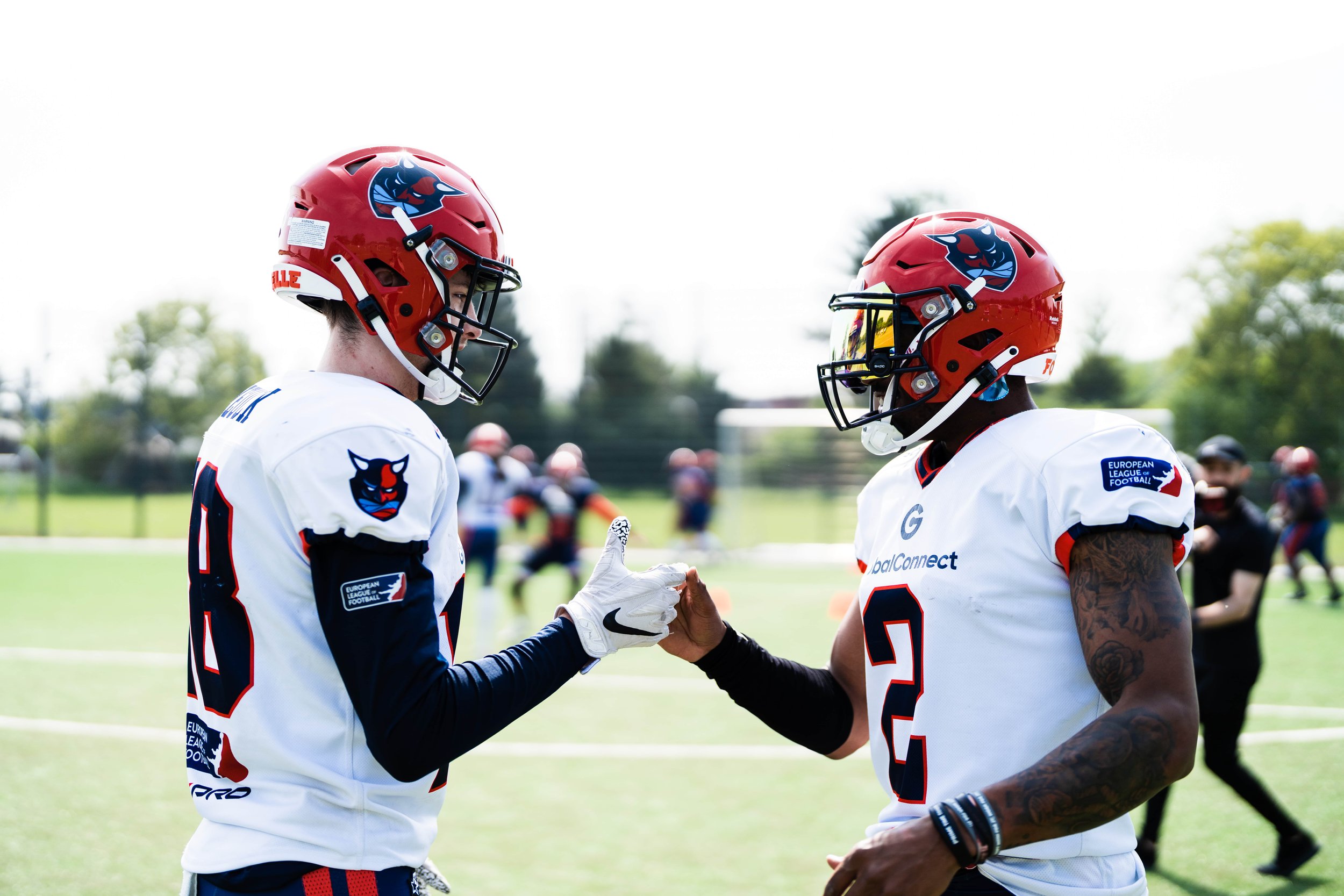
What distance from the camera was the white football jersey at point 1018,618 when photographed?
7.34ft

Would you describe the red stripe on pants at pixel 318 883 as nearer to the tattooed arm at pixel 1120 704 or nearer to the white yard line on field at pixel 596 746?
the tattooed arm at pixel 1120 704

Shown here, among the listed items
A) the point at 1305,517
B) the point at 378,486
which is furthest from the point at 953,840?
the point at 1305,517

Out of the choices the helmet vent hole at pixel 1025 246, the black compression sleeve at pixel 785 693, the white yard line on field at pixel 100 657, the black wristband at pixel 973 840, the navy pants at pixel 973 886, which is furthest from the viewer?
the white yard line on field at pixel 100 657

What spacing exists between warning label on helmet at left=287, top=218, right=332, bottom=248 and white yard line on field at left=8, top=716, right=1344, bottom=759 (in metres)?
5.89

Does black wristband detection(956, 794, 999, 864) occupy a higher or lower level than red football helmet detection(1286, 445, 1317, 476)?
higher

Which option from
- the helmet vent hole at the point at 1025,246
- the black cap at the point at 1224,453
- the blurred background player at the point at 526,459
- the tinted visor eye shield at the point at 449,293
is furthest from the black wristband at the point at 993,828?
the blurred background player at the point at 526,459

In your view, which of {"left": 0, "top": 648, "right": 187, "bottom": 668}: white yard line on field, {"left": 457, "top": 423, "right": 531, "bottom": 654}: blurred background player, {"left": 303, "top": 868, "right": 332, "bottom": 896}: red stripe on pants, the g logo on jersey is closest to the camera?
{"left": 303, "top": 868, "right": 332, "bottom": 896}: red stripe on pants

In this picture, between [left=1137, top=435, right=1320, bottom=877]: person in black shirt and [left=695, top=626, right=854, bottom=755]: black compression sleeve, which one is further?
[left=1137, top=435, right=1320, bottom=877]: person in black shirt

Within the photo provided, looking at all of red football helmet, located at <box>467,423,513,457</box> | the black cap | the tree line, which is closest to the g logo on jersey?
the black cap

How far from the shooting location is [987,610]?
2.34 m

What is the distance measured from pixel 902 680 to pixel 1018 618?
13.2 inches

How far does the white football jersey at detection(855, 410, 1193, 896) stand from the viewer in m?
2.24

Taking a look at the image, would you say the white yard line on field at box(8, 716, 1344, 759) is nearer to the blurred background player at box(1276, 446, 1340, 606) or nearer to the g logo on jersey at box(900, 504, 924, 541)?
the g logo on jersey at box(900, 504, 924, 541)

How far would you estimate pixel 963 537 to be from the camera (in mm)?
2408
